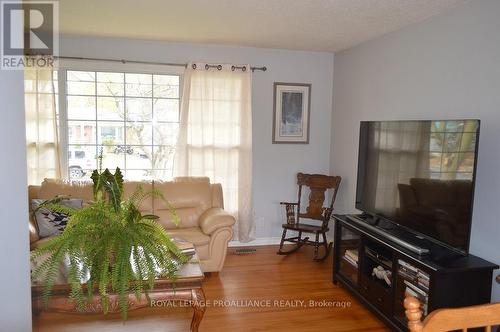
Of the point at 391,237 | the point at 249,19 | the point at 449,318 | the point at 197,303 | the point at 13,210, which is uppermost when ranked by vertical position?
the point at 249,19

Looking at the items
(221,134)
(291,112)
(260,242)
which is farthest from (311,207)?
(221,134)

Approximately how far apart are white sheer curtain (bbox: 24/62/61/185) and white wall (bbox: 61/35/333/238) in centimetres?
120

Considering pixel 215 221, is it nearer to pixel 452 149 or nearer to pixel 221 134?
pixel 221 134

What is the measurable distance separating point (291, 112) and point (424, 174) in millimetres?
2454

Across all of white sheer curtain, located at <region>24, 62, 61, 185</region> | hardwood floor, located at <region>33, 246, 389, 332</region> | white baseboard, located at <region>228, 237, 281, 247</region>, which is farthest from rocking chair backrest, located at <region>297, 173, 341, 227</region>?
white sheer curtain, located at <region>24, 62, 61, 185</region>

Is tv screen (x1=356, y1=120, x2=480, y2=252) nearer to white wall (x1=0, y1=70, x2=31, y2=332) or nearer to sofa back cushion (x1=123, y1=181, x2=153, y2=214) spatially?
sofa back cushion (x1=123, y1=181, x2=153, y2=214)

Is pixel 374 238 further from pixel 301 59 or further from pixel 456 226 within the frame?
pixel 301 59

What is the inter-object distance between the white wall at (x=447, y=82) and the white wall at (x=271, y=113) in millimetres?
538

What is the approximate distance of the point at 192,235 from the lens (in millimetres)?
4039

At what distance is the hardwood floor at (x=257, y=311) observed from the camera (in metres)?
3.07

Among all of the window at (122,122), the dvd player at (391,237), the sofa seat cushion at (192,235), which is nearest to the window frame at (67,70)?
the window at (122,122)

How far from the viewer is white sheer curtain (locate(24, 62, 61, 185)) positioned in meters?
4.25

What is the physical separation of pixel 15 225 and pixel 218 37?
3588 mm

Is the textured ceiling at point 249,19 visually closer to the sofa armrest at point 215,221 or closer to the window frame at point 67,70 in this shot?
the window frame at point 67,70
